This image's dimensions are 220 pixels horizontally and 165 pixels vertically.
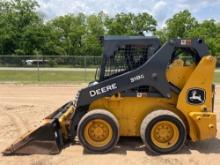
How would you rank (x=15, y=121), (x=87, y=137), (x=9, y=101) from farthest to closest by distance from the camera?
1. (x=9, y=101)
2. (x=15, y=121)
3. (x=87, y=137)

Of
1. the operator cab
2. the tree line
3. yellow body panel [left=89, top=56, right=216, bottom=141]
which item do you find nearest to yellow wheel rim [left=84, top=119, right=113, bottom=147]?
yellow body panel [left=89, top=56, right=216, bottom=141]

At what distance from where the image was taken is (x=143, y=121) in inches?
335

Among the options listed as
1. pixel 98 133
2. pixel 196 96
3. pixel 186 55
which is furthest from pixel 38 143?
pixel 186 55

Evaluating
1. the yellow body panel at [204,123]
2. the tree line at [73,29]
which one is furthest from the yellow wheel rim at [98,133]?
the tree line at [73,29]

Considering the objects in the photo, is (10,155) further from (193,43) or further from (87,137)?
(193,43)

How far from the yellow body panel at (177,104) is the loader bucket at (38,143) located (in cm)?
94

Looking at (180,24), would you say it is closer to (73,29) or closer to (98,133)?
(73,29)

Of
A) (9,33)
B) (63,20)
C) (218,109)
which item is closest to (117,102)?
(218,109)

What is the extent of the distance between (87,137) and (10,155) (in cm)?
141

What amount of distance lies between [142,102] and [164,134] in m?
0.75

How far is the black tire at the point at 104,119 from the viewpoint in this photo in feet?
27.6

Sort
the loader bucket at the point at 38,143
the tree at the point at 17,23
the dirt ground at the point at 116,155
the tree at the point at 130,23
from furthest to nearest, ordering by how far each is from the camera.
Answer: the tree at the point at 130,23 < the tree at the point at 17,23 < the loader bucket at the point at 38,143 < the dirt ground at the point at 116,155

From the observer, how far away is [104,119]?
8414 mm

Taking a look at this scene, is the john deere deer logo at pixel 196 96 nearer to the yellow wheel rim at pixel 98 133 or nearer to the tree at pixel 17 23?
the yellow wheel rim at pixel 98 133
